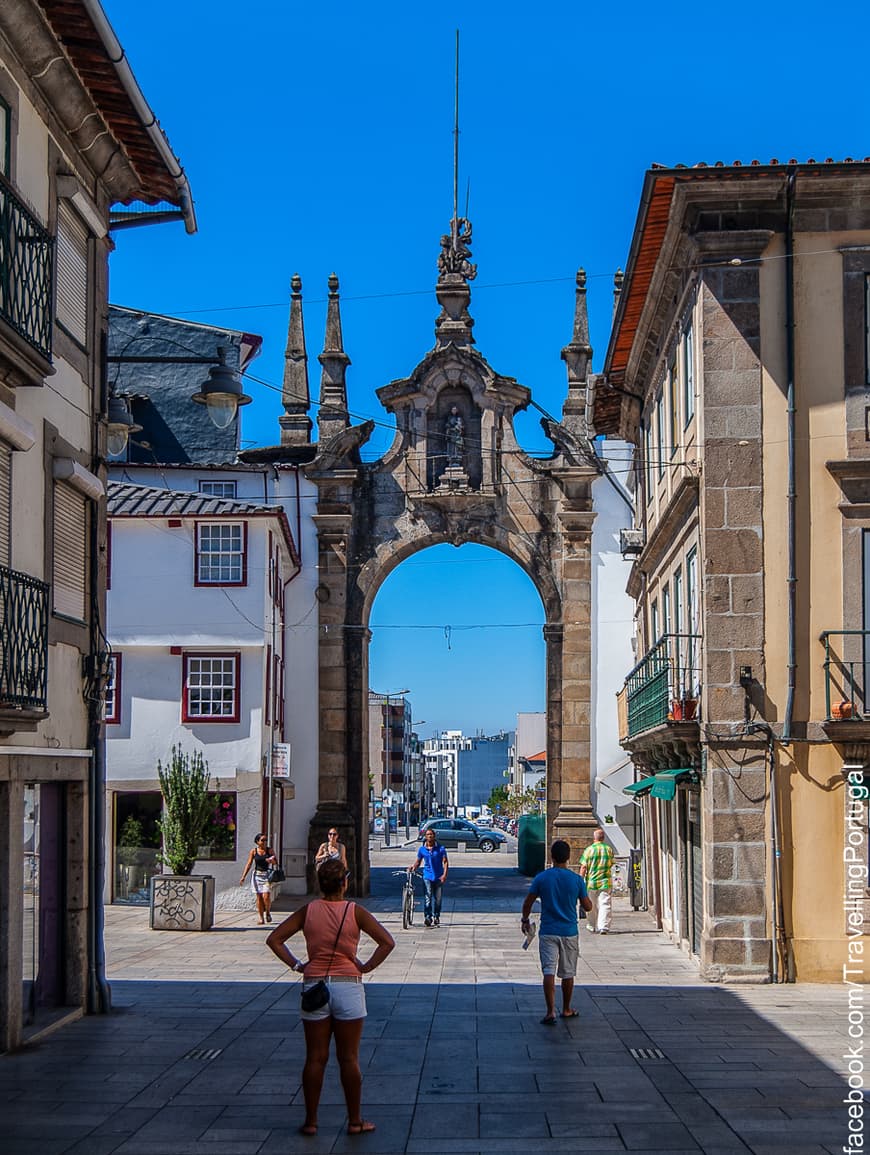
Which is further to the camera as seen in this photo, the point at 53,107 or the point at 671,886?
the point at 671,886

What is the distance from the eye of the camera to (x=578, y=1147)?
29.9 feet

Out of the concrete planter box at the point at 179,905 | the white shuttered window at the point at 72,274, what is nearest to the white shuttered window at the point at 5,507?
the white shuttered window at the point at 72,274

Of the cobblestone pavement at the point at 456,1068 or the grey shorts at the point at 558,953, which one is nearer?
the cobblestone pavement at the point at 456,1068

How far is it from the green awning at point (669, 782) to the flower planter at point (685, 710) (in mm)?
975

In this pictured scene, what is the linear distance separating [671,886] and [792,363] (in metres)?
9.49

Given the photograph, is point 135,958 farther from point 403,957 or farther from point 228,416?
point 228,416

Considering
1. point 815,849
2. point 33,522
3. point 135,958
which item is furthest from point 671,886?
point 33,522

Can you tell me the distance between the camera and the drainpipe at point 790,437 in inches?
679

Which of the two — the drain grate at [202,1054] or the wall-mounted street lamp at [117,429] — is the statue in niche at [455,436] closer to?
the wall-mounted street lamp at [117,429]

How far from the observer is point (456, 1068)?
11.9 m

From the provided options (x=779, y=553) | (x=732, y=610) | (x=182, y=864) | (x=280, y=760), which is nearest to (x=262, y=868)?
(x=182, y=864)

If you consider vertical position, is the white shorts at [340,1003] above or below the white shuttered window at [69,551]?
below

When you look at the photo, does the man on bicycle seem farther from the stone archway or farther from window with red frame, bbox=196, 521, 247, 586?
the stone archway

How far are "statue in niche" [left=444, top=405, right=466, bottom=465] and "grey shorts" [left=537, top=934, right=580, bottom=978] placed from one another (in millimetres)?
20390
